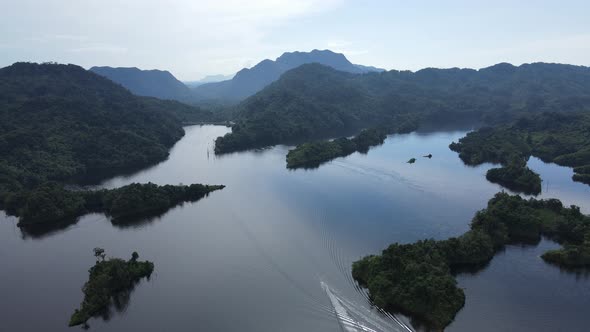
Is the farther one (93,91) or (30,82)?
(93,91)

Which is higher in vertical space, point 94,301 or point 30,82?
point 30,82

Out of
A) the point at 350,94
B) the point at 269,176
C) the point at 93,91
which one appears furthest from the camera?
the point at 350,94

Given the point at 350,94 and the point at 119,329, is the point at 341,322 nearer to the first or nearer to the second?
the point at 119,329

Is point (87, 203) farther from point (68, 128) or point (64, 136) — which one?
point (68, 128)

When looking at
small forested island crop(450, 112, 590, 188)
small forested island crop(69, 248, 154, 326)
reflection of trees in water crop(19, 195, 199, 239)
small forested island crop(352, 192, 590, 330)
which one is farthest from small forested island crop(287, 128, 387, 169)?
small forested island crop(69, 248, 154, 326)

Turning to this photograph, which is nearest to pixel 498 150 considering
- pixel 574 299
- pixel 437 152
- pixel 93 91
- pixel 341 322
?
pixel 437 152

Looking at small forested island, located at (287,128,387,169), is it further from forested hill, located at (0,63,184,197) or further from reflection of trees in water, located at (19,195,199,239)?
reflection of trees in water, located at (19,195,199,239)

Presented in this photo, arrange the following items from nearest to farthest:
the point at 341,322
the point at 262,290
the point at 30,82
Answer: the point at 341,322 → the point at 262,290 → the point at 30,82

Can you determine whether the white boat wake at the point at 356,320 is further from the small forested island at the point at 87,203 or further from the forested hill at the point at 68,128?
the forested hill at the point at 68,128
